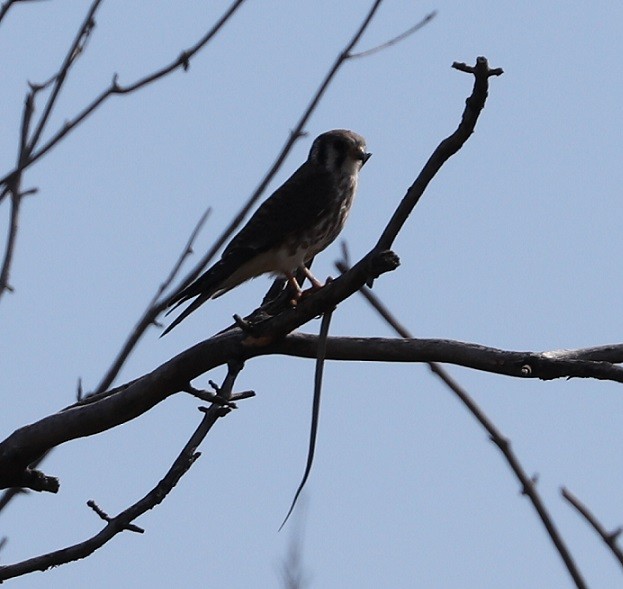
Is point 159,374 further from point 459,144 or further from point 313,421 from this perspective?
point 459,144

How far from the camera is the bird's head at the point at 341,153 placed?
5.49m

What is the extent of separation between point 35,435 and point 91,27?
1.29 m

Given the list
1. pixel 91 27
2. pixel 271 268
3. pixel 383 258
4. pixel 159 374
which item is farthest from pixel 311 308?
pixel 271 268

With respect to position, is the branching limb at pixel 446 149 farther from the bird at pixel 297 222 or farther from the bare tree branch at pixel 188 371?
the bird at pixel 297 222

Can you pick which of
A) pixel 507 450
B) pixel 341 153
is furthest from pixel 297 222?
pixel 507 450

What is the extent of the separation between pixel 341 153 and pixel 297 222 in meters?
0.57

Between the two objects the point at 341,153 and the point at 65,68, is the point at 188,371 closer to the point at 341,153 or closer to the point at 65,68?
the point at 65,68

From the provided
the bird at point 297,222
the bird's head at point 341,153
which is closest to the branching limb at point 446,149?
the bird at point 297,222

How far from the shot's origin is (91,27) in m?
3.63

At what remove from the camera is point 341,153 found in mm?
5562

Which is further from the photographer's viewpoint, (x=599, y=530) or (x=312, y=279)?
(x=312, y=279)

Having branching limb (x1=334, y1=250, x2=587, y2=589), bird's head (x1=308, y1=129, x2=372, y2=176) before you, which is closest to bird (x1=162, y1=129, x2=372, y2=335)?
bird's head (x1=308, y1=129, x2=372, y2=176)

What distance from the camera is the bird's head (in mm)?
5488

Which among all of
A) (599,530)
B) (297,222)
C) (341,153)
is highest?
(341,153)
